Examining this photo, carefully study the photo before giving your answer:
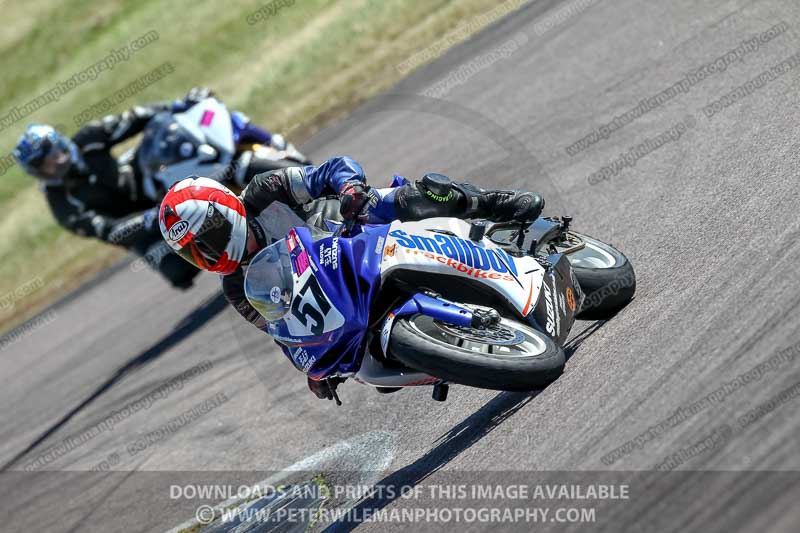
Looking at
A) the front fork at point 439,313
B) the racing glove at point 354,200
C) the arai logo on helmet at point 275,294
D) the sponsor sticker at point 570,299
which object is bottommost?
the sponsor sticker at point 570,299

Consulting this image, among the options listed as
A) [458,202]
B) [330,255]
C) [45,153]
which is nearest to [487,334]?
[458,202]

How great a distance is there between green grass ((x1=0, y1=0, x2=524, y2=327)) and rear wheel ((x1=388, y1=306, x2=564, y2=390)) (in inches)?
356

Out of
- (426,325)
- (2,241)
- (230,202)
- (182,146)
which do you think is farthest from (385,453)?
(2,241)

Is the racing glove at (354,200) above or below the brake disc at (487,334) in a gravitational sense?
above

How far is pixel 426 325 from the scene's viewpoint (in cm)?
538

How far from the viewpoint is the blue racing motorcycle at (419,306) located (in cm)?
514

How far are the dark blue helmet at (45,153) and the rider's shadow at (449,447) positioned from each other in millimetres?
6917

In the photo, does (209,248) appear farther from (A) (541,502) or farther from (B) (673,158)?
(B) (673,158)

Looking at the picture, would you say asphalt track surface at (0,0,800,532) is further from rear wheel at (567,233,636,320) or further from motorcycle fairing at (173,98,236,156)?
motorcycle fairing at (173,98,236,156)

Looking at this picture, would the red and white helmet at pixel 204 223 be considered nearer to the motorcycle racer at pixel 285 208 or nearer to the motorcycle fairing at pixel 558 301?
the motorcycle racer at pixel 285 208

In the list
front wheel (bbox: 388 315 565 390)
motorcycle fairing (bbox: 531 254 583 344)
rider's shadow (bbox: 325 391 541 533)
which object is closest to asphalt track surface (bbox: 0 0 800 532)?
rider's shadow (bbox: 325 391 541 533)

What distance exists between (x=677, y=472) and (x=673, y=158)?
15.5 feet

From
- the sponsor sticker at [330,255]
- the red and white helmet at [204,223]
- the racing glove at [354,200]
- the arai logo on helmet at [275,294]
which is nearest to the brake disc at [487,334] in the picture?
the sponsor sticker at [330,255]

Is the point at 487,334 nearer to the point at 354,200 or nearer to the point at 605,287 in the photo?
the point at 354,200
